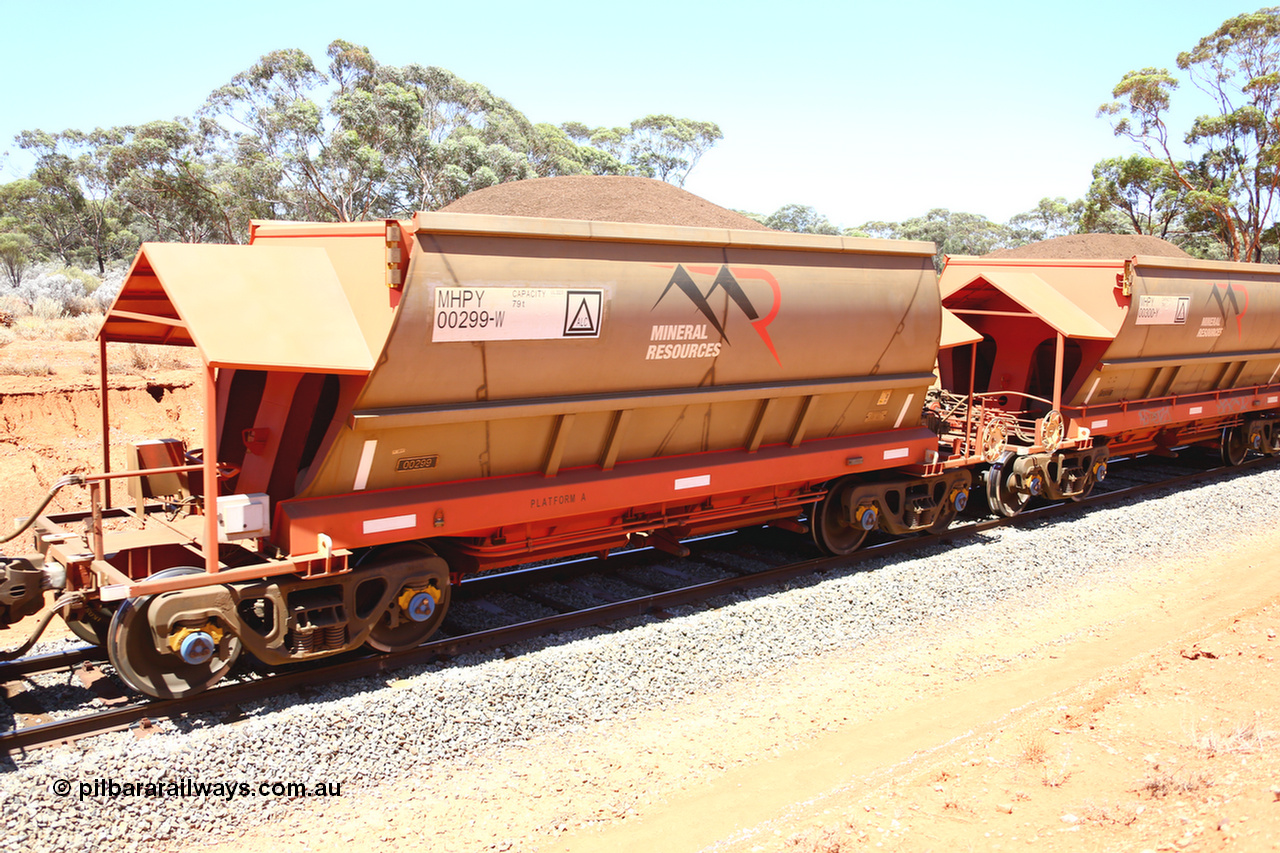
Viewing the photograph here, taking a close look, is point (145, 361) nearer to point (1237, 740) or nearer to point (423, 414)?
point (423, 414)

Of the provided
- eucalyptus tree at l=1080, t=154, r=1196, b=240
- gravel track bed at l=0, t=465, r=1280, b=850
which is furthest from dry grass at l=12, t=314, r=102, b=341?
eucalyptus tree at l=1080, t=154, r=1196, b=240

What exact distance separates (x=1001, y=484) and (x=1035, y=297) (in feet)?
8.97

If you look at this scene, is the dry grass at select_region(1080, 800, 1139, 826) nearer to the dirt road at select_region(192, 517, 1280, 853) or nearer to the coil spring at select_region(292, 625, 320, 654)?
the dirt road at select_region(192, 517, 1280, 853)

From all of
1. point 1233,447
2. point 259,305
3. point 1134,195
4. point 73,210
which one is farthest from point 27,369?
Result: point 1134,195

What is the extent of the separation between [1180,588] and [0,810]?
11592 mm

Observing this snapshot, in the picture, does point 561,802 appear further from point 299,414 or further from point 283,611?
point 299,414

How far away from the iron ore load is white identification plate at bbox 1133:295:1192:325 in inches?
146

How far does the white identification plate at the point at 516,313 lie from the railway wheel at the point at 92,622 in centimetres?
317

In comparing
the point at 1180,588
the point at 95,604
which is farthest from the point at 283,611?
the point at 1180,588

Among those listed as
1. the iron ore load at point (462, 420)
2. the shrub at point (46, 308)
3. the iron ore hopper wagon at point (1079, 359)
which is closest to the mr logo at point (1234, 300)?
the iron ore hopper wagon at point (1079, 359)

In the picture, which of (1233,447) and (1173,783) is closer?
(1173,783)

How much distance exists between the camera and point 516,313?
741cm

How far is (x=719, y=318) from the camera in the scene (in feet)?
28.6

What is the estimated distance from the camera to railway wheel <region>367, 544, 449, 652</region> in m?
7.50
